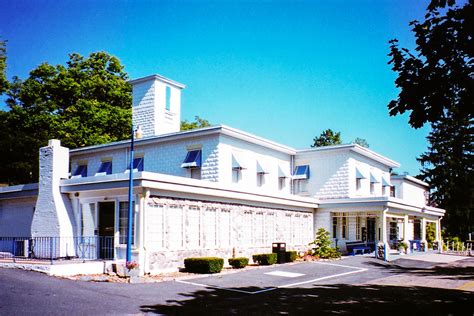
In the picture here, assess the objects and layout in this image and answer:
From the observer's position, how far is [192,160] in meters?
25.5

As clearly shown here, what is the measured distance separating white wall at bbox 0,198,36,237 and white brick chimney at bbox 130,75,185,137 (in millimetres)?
7966

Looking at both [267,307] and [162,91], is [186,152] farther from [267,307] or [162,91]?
[267,307]

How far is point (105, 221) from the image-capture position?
19359mm

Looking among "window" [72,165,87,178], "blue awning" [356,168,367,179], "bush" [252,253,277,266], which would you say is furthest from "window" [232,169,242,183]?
"window" [72,165,87,178]

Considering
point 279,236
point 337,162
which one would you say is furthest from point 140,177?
point 337,162

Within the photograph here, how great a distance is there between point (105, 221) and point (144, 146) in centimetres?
921

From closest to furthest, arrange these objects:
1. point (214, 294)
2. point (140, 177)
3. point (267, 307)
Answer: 1. point (267, 307)
2. point (214, 294)
3. point (140, 177)

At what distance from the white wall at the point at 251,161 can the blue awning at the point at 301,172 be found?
496 millimetres

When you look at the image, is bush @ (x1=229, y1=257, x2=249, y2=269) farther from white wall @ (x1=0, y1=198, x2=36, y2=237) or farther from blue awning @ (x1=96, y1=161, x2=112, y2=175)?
blue awning @ (x1=96, y1=161, x2=112, y2=175)

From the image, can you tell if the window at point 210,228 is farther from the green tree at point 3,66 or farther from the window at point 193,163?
the green tree at point 3,66

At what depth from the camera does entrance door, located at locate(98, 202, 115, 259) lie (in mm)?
18781

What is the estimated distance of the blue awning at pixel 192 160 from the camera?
2522 cm

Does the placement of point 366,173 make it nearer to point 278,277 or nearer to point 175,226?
point 278,277

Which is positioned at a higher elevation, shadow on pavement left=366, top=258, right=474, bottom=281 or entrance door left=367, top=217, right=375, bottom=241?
entrance door left=367, top=217, right=375, bottom=241
